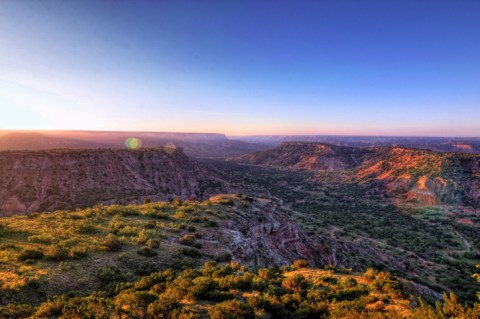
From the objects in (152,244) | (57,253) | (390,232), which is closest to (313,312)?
(152,244)

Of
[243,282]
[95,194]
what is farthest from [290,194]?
[243,282]

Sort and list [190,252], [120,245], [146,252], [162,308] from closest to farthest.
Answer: [162,308], [146,252], [120,245], [190,252]

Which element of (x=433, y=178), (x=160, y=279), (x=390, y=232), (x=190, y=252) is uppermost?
(x=160, y=279)

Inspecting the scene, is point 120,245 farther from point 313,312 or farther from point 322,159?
point 322,159

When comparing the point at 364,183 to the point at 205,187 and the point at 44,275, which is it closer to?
the point at 205,187

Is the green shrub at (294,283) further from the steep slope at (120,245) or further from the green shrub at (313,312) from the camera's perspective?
the steep slope at (120,245)

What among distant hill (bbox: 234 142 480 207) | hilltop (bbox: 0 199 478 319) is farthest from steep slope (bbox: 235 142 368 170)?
hilltop (bbox: 0 199 478 319)

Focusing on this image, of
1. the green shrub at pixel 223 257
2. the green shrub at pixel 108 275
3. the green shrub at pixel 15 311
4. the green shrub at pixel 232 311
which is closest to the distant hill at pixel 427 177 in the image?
the green shrub at pixel 223 257

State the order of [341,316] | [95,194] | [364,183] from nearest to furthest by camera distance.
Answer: [341,316]
[95,194]
[364,183]
